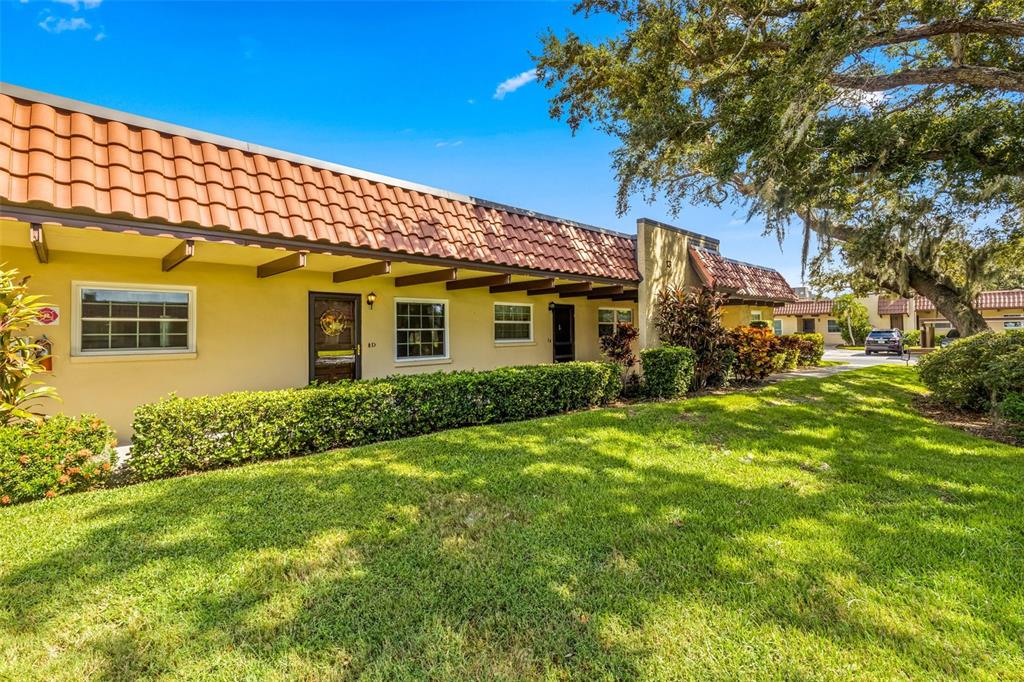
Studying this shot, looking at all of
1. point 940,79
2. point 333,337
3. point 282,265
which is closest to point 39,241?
point 282,265

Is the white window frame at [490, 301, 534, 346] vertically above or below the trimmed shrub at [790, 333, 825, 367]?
above

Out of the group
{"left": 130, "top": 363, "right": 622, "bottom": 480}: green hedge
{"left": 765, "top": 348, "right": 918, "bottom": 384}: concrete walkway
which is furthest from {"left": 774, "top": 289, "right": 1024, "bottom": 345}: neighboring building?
{"left": 130, "top": 363, "right": 622, "bottom": 480}: green hedge

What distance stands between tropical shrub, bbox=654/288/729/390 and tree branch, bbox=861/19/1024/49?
16.9 feet

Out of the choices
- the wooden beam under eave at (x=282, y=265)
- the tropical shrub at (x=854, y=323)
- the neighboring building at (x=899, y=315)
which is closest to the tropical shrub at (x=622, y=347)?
the wooden beam under eave at (x=282, y=265)

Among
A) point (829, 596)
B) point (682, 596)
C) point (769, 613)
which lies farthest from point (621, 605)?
point (829, 596)

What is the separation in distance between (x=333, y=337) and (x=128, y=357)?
2880mm

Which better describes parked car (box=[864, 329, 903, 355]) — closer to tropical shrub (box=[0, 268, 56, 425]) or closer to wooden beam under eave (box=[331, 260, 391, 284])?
wooden beam under eave (box=[331, 260, 391, 284])

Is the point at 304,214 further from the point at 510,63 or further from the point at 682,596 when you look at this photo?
the point at 510,63

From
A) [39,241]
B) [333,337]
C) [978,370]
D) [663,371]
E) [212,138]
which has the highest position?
[212,138]

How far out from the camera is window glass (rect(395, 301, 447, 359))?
29.5ft

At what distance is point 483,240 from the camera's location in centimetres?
794

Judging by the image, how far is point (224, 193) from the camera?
5.49 metres

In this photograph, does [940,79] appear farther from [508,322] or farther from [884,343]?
[884,343]

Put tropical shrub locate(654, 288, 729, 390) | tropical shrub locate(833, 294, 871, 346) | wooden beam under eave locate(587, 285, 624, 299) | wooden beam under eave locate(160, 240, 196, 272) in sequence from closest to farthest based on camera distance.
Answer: wooden beam under eave locate(160, 240, 196, 272) < tropical shrub locate(654, 288, 729, 390) < wooden beam under eave locate(587, 285, 624, 299) < tropical shrub locate(833, 294, 871, 346)
